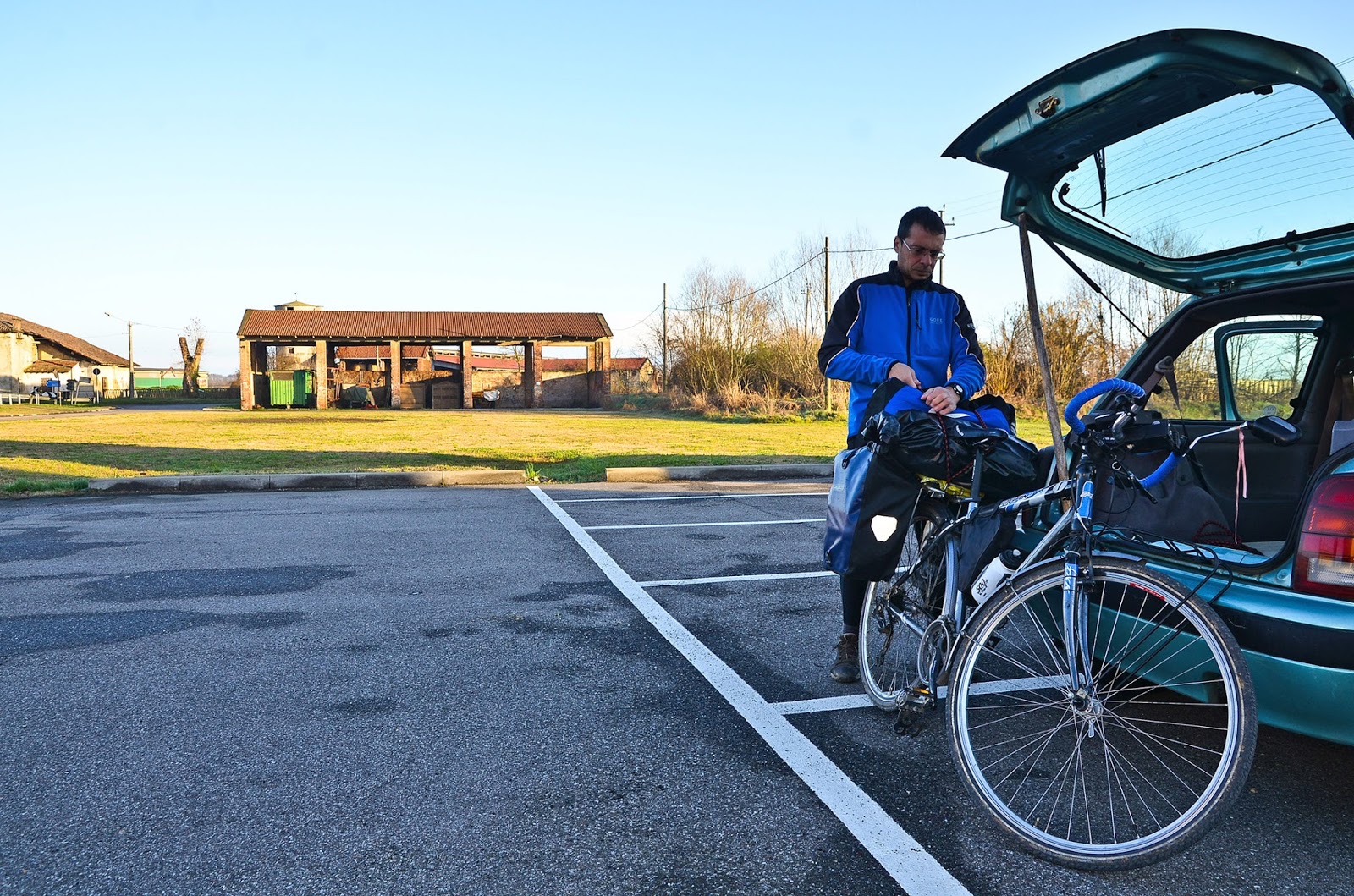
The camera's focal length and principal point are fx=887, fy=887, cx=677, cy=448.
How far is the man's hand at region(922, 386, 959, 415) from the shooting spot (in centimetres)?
290

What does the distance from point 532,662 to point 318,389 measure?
40094mm

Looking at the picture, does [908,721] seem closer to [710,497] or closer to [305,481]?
[710,497]

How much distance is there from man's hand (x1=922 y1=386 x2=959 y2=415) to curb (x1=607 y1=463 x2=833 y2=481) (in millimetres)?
8992

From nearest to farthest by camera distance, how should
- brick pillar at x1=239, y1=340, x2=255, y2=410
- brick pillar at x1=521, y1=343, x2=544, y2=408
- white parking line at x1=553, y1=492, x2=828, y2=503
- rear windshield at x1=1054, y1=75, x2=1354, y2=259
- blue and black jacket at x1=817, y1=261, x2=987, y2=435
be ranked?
rear windshield at x1=1054, y1=75, x2=1354, y2=259 < blue and black jacket at x1=817, y1=261, x2=987, y2=435 < white parking line at x1=553, y1=492, x2=828, y2=503 < brick pillar at x1=239, y1=340, x2=255, y2=410 < brick pillar at x1=521, y1=343, x2=544, y2=408

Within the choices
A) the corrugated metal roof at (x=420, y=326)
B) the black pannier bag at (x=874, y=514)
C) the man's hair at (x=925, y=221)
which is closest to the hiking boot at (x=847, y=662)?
the black pannier bag at (x=874, y=514)

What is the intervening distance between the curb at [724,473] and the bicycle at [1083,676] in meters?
8.65

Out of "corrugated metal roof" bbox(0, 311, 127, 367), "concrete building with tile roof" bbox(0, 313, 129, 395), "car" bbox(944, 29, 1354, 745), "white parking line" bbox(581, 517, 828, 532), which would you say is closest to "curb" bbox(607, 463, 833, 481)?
"white parking line" bbox(581, 517, 828, 532)

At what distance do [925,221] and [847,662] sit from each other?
181cm

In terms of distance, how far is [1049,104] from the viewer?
2793 millimetres

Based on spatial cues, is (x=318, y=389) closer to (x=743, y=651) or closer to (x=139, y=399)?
(x=139, y=399)

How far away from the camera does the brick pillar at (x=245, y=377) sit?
3978 centimetres

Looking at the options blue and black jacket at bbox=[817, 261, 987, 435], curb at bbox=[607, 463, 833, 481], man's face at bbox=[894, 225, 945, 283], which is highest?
man's face at bbox=[894, 225, 945, 283]

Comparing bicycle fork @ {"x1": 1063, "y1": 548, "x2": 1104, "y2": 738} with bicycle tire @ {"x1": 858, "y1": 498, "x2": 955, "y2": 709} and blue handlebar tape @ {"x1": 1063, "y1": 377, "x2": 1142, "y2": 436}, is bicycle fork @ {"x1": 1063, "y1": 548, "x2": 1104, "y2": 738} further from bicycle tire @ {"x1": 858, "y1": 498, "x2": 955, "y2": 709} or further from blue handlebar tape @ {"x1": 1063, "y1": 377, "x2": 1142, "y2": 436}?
bicycle tire @ {"x1": 858, "y1": 498, "x2": 955, "y2": 709}

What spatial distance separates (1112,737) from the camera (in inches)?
123
